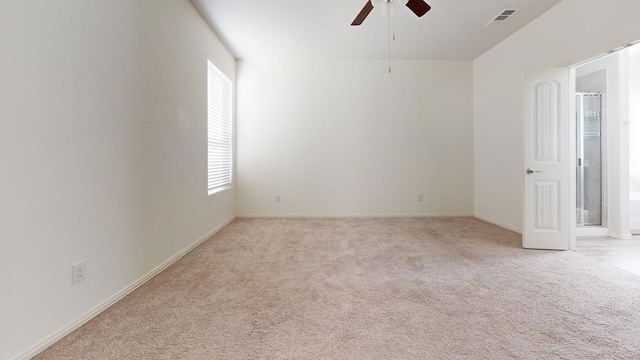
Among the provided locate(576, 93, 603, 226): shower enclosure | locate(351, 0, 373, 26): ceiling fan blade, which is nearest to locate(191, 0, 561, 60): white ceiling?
locate(351, 0, 373, 26): ceiling fan blade

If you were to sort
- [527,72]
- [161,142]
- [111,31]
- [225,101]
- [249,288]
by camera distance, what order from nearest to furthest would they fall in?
[111,31] < [249,288] < [161,142] < [527,72] < [225,101]

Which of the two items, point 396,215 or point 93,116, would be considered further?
point 396,215

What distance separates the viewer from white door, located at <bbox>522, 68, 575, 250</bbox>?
323cm

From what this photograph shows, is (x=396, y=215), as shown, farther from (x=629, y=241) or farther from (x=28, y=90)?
(x=28, y=90)

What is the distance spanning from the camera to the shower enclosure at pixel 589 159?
13.7ft

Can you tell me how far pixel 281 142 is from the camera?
5238mm

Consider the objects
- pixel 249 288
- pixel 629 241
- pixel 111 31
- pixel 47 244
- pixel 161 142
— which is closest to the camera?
pixel 47 244

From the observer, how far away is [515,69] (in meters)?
4.14

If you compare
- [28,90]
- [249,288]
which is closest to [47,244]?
[28,90]

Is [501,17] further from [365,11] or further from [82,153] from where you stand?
[82,153]

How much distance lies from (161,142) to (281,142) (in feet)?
8.83

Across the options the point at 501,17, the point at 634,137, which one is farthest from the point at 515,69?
the point at 634,137

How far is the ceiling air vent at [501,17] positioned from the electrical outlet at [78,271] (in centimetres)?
481

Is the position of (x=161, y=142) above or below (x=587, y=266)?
above
